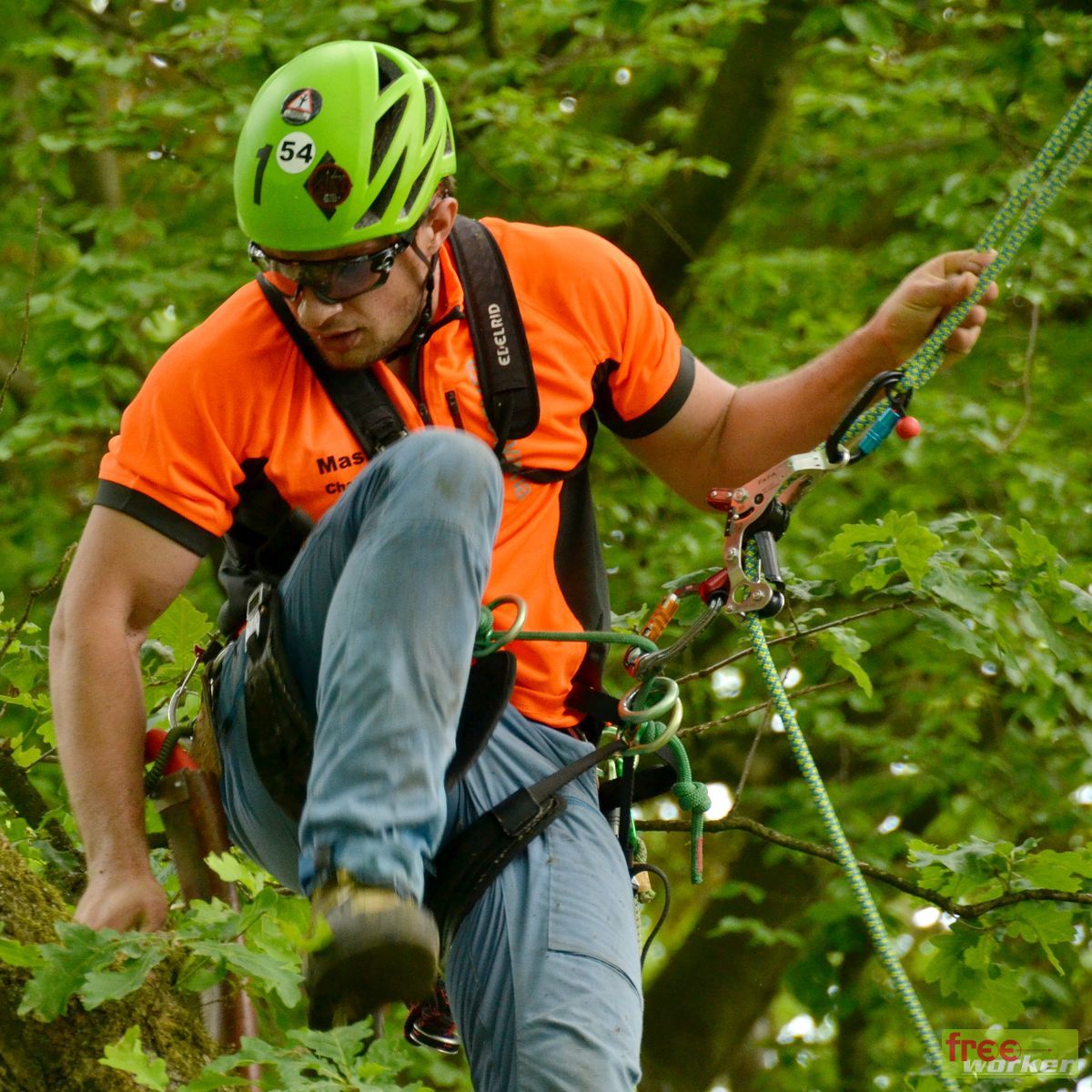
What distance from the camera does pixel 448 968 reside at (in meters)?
2.42

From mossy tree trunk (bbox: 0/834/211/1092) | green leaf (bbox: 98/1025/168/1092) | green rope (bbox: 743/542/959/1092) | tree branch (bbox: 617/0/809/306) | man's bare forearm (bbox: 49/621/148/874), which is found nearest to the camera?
green leaf (bbox: 98/1025/168/1092)

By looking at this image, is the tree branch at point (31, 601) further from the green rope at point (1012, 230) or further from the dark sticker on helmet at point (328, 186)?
the green rope at point (1012, 230)

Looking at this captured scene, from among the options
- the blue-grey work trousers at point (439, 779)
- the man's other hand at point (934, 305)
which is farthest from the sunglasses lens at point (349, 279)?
the man's other hand at point (934, 305)

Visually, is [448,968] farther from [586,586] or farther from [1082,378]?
[1082,378]

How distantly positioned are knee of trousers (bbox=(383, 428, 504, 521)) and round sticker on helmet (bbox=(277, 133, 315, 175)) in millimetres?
715

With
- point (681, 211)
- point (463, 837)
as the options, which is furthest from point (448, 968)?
point (681, 211)

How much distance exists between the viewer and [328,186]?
2.61m

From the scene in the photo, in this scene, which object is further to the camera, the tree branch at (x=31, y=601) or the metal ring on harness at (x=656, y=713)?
the tree branch at (x=31, y=601)

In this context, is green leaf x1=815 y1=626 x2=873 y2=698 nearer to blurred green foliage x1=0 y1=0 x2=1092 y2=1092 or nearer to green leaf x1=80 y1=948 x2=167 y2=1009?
blurred green foliage x1=0 y1=0 x2=1092 y2=1092

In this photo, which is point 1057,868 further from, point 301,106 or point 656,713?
Answer: point 301,106

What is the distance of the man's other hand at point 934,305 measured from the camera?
8.31 ft

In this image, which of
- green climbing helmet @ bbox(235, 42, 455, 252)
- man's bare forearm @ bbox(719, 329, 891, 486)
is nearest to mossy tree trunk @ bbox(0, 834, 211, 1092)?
green climbing helmet @ bbox(235, 42, 455, 252)

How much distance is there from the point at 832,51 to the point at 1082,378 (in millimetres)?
2036

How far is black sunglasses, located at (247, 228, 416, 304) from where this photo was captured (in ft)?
8.55
